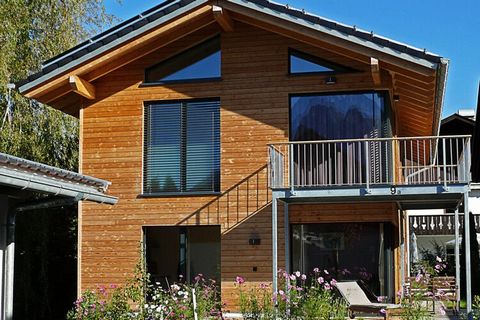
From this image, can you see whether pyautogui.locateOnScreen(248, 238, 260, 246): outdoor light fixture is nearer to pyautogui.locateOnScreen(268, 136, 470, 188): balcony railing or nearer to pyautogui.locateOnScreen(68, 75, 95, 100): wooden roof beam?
pyautogui.locateOnScreen(268, 136, 470, 188): balcony railing

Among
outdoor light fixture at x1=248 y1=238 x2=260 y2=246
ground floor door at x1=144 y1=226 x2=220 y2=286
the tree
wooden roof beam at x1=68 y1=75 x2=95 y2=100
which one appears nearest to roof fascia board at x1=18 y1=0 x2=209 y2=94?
wooden roof beam at x1=68 y1=75 x2=95 y2=100

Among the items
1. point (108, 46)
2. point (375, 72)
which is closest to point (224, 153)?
point (108, 46)

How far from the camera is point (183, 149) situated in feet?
46.8

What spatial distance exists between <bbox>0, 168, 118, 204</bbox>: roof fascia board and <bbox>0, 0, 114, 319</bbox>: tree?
7.71 m

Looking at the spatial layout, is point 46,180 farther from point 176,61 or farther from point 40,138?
point 40,138

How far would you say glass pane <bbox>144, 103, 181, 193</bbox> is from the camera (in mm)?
14297

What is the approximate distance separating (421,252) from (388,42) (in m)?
13.9

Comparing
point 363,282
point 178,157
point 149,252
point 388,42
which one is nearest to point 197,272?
point 149,252

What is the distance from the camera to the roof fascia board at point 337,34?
41.1ft

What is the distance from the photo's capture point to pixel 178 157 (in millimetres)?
14266

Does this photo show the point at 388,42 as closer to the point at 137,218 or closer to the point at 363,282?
the point at 363,282

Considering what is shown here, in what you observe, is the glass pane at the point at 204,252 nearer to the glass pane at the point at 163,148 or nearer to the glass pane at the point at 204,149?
the glass pane at the point at 204,149

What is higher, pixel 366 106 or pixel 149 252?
pixel 366 106

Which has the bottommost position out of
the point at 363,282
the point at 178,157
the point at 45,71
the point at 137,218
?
the point at 363,282
